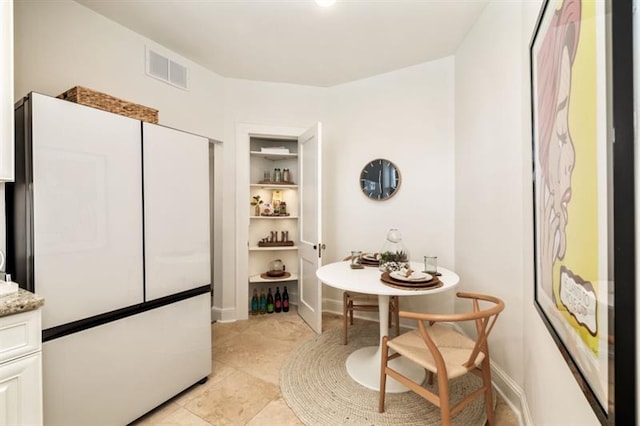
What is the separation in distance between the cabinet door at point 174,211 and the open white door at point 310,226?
3.59 feet

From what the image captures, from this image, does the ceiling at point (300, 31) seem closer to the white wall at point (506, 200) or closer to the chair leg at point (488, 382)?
the white wall at point (506, 200)

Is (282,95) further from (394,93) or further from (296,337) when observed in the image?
(296,337)

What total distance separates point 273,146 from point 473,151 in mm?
2424

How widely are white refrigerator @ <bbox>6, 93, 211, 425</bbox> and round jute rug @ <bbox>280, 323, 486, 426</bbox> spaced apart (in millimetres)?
738

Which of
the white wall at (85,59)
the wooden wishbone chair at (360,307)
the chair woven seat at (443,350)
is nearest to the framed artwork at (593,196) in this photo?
the chair woven seat at (443,350)

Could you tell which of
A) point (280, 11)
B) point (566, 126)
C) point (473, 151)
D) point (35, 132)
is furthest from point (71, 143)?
point (473, 151)

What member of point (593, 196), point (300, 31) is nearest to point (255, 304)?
point (300, 31)

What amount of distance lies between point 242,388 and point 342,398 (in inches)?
28.7

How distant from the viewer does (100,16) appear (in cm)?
213

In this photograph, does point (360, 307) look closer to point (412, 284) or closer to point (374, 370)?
point (374, 370)

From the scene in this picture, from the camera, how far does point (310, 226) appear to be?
9.93 feet

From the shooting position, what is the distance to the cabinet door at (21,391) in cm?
105

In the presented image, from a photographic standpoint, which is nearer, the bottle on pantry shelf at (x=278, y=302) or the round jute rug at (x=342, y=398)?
the round jute rug at (x=342, y=398)

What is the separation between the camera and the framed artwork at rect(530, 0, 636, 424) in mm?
529
